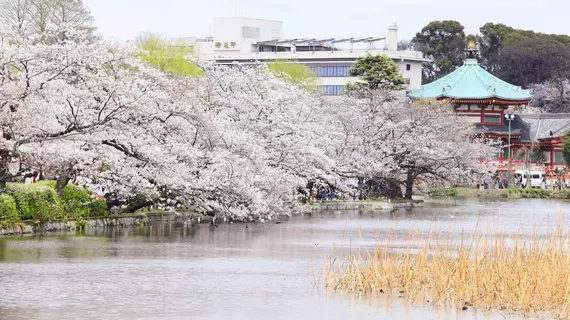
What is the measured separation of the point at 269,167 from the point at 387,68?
32.8 m

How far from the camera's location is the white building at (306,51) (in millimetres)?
105875

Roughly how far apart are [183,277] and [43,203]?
9.46m

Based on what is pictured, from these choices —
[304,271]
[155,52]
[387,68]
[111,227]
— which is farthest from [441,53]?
[304,271]

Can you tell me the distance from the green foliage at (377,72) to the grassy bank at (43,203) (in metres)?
38.5

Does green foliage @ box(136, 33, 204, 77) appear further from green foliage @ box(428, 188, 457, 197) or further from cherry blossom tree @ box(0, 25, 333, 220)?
cherry blossom tree @ box(0, 25, 333, 220)

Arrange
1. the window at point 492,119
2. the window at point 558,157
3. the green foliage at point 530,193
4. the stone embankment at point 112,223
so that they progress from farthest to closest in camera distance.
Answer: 1. the window at point 558,157
2. the window at point 492,119
3. the green foliage at point 530,193
4. the stone embankment at point 112,223

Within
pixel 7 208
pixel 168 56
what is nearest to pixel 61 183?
pixel 7 208

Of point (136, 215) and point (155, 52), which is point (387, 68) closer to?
point (155, 52)

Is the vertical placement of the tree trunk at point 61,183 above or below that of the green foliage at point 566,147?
below

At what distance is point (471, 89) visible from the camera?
255ft

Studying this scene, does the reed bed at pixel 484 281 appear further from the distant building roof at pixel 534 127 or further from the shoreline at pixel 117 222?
the distant building roof at pixel 534 127

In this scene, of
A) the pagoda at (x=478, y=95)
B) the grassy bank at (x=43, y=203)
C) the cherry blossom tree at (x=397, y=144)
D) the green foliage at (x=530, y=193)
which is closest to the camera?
the grassy bank at (x=43, y=203)

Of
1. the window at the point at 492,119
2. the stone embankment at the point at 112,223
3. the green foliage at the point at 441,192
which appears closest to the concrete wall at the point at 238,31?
the window at the point at 492,119

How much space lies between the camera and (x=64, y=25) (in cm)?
2889
